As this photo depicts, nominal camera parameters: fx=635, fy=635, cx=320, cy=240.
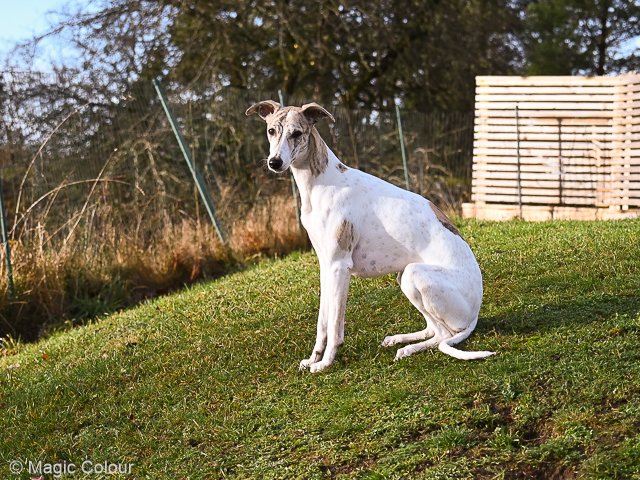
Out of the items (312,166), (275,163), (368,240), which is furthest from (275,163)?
(368,240)

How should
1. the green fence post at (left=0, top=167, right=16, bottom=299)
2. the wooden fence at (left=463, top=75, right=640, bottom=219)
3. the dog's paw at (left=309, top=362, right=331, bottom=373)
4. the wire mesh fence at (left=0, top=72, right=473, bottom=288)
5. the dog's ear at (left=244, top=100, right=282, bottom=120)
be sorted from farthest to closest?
the wooden fence at (left=463, top=75, right=640, bottom=219), the wire mesh fence at (left=0, top=72, right=473, bottom=288), the green fence post at (left=0, top=167, right=16, bottom=299), the dog's paw at (left=309, top=362, right=331, bottom=373), the dog's ear at (left=244, top=100, right=282, bottom=120)

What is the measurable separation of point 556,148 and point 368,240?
8.45 meters

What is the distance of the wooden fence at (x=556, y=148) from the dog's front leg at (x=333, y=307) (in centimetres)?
736

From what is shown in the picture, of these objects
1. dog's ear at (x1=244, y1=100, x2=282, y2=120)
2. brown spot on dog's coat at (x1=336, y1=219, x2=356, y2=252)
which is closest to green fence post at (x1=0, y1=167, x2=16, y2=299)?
dog's ear at (x1=244, y1=100, x2=282, y2=120)

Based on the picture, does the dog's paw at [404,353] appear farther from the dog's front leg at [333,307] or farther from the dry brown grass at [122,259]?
the dry brown grass at [122,259]

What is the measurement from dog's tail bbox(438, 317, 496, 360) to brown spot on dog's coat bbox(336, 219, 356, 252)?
3.09ft

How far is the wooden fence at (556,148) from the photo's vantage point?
11062 mm

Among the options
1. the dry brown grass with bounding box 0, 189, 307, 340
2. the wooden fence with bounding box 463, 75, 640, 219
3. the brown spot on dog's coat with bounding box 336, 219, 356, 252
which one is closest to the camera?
the brown spot on dog's coat with bounding box 336, 219, 356, 252

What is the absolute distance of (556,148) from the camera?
38.1ft

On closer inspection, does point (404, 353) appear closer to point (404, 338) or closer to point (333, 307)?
point (404, 338)

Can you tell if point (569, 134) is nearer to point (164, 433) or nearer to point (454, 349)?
point (454, 349)

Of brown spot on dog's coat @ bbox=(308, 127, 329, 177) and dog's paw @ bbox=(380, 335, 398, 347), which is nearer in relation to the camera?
brown spot on dog's coat @ bbox=(308, 127, 329, 177)

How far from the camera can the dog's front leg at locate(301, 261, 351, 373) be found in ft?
14.0

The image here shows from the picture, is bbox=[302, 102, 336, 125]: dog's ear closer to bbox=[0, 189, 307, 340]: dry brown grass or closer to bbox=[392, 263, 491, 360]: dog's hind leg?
bbox=[392, 263, 491, 360]: dog's hind leg
